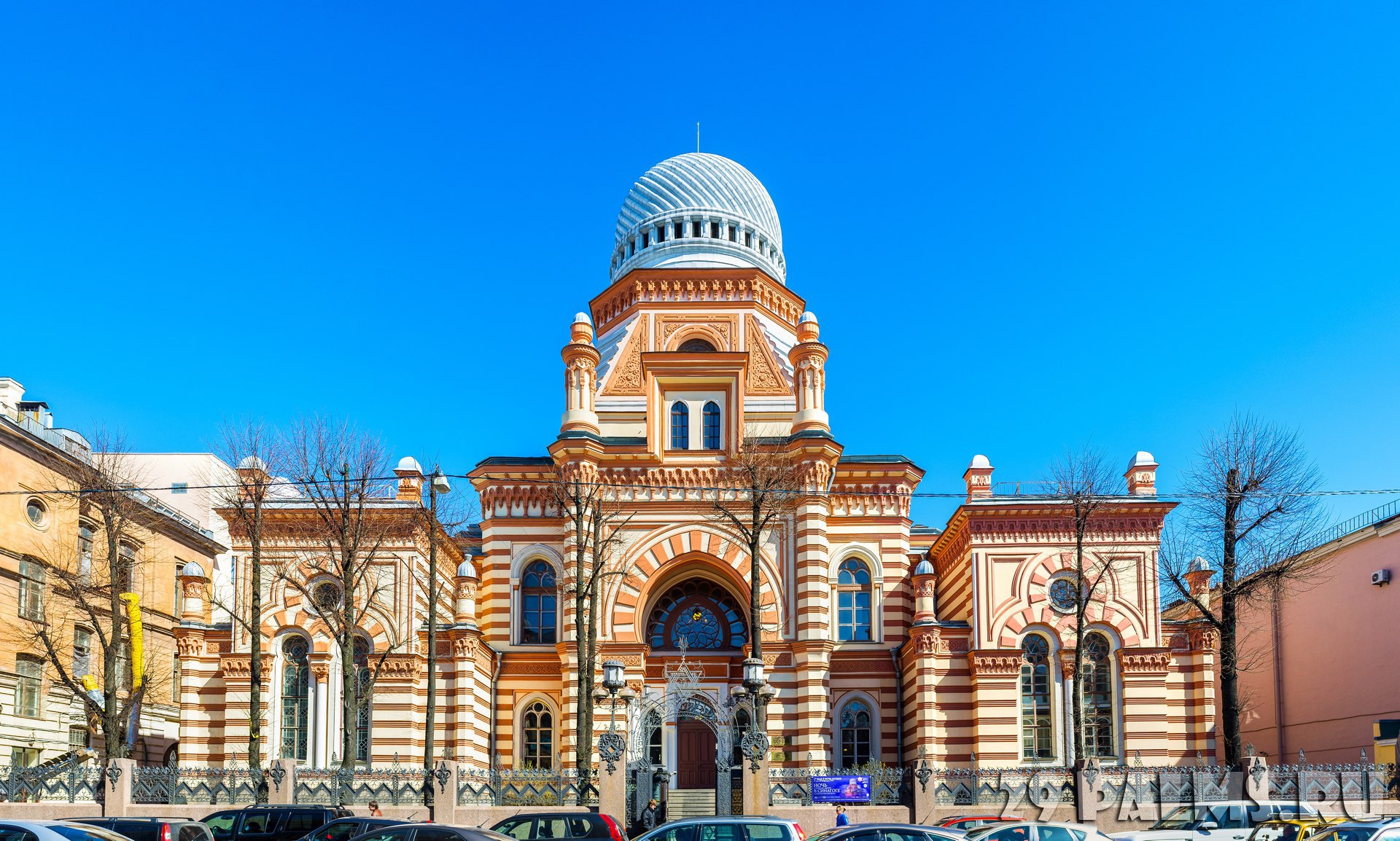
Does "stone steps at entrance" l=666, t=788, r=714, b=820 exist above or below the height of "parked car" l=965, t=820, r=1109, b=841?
below

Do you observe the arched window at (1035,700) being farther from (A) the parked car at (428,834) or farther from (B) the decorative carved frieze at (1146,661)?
(A) the parked car at (428,834)

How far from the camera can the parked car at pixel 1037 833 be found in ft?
74.3

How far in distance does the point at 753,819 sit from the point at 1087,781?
15.3 metres

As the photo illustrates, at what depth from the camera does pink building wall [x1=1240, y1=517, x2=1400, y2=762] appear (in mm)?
A: 44438

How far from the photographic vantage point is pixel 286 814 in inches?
1038

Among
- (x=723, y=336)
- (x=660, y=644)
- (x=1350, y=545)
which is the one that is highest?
(x=723, y=336)

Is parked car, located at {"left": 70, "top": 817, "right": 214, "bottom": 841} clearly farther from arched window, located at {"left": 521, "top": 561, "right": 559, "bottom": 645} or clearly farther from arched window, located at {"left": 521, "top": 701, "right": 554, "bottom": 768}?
arched window, located at {"left": 521, "top": 561, "right": 559, "bottom": 645}

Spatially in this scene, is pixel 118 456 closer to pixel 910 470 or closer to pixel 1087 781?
pixel 910 470

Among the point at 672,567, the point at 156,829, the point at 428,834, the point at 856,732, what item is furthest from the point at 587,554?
the point at 428,834

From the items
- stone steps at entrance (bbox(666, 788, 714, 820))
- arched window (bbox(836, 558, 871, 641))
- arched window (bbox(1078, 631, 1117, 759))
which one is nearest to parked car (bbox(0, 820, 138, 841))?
stone steps at entrance (bbox(666, 788, 714, 820))

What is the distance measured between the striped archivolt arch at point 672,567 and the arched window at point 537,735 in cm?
400

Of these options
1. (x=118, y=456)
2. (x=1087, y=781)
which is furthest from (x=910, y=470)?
(x=118, y=456)

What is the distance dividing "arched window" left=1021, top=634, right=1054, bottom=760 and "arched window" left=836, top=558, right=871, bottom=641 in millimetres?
5329

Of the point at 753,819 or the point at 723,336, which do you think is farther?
the point at 723,336
